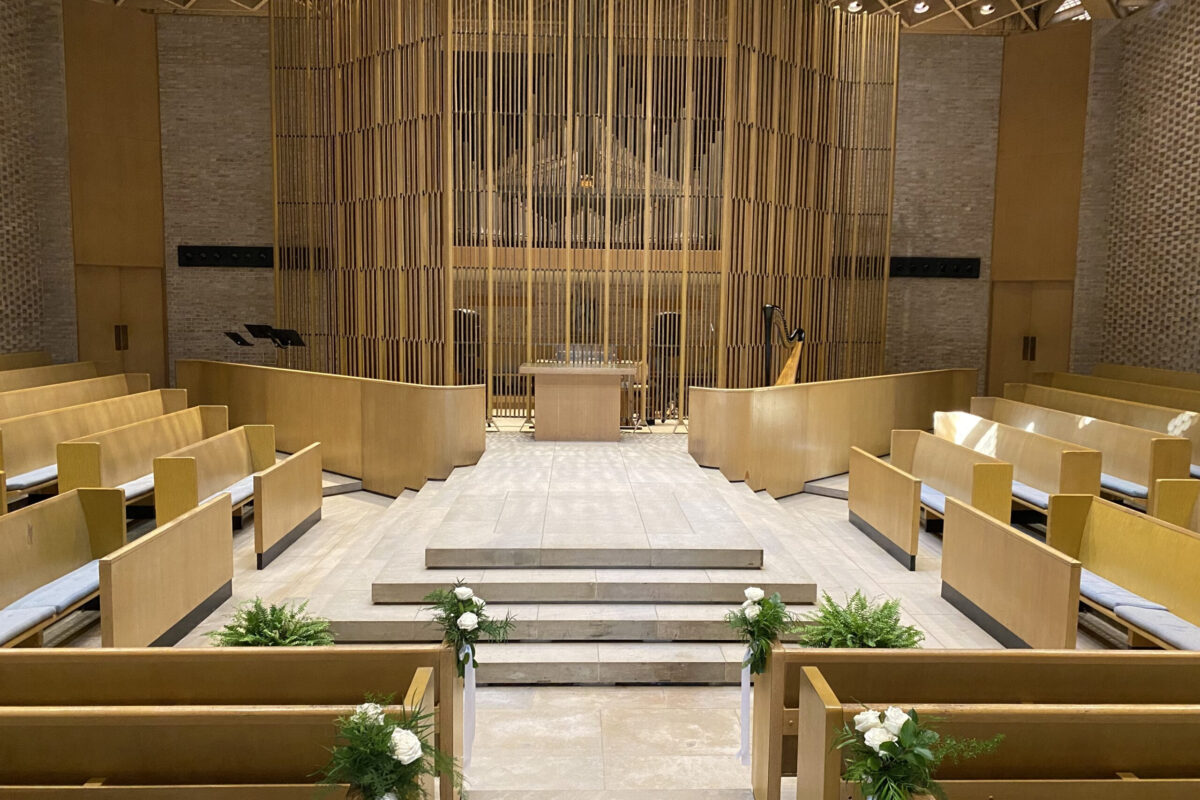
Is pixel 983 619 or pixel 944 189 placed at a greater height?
pixel 944 189

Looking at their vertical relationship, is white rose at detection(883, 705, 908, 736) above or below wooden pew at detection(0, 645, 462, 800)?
above

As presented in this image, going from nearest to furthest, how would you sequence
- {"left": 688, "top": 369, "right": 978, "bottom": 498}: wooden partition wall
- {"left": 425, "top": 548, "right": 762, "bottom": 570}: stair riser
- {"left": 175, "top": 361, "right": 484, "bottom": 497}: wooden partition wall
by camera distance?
{"left": 425, "top": 548, "right": 762, "bottom": 570}: stair riser → {"left": 688, "top": 369, "right": 978, "bottom": 498}: wooden partition wall → {"left": 175, "top": 361, "right": 484, "bottom": 497}: wooden partition wall

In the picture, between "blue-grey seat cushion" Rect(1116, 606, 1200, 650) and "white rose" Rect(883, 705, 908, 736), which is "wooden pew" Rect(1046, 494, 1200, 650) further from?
"white rose" Rect(883, 705, 908, 736)

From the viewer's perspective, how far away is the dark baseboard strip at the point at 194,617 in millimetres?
4691

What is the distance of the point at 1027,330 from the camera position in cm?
1316

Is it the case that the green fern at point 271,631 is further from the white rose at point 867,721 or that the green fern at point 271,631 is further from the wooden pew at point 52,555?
the white rose at point 867,721

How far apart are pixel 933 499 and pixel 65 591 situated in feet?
19.8

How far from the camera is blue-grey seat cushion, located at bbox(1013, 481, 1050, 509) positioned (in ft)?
21.8

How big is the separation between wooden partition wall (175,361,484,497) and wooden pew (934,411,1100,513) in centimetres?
474

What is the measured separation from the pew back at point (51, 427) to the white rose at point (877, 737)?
6716 millimetres

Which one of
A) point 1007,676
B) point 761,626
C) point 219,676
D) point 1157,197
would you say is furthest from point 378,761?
point 1157,197

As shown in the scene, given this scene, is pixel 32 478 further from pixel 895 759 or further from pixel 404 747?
pixel 895 759

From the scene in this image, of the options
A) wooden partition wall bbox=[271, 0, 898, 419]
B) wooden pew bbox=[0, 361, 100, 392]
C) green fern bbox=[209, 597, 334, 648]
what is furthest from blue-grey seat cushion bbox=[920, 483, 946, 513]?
wooden pew bbox=[0, 361, 100, 392]

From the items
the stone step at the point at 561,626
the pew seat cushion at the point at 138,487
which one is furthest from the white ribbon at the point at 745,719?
the pew seat cushion at the point at 138,487
